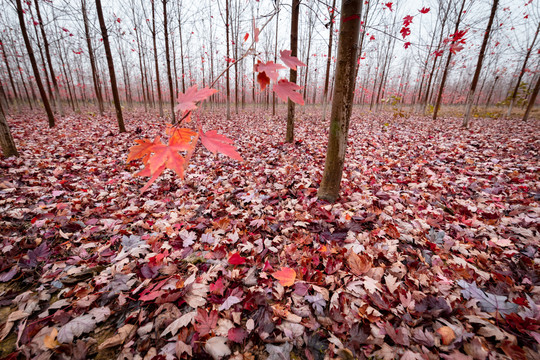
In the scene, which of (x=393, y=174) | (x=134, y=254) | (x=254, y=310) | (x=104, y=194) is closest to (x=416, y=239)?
(x=254, y=310)

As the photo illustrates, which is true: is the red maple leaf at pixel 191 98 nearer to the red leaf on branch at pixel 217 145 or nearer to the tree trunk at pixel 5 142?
the red leaf on branch at pixel 217 145

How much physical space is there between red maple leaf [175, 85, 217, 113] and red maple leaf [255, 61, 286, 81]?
0.79ft

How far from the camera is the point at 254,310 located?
1.49 m

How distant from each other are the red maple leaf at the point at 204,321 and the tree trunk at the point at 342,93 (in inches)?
75.4

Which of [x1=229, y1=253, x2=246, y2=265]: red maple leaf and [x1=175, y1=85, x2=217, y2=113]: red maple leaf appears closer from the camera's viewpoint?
[x1=175, y1=85, x2=217, y2=113]: red maple leaf

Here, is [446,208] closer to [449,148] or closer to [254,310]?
[254,310]

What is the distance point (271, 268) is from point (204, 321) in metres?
0.66

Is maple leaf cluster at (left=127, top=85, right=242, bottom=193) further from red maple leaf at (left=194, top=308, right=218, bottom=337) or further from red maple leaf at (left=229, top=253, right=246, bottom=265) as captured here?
red maple leaf at (left=229, top=253, right=246, bottom=265)

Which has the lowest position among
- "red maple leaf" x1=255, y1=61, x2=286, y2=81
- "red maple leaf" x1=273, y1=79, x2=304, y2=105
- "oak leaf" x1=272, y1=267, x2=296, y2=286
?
"oak leaf" x1=272, y1=267, x2=296, y2=286

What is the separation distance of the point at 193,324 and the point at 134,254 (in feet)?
3.29

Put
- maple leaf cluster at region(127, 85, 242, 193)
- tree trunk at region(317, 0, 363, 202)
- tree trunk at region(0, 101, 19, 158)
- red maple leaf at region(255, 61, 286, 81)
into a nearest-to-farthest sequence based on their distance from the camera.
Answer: maple leaf cluster at region(127, 85, 242, 193)
red maple leaf at region(255, 61, 286, 81)
tree trunk at region(317, 0, 363, 202)
tree trunk at region(0, 101, 19, 158)

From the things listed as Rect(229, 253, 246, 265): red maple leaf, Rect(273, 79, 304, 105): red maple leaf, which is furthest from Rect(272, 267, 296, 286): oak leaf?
Rect(273, 79, 304, 105): red maple leaf

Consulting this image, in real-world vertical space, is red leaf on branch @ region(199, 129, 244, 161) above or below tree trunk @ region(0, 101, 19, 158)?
above

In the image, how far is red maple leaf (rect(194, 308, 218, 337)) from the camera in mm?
1339
